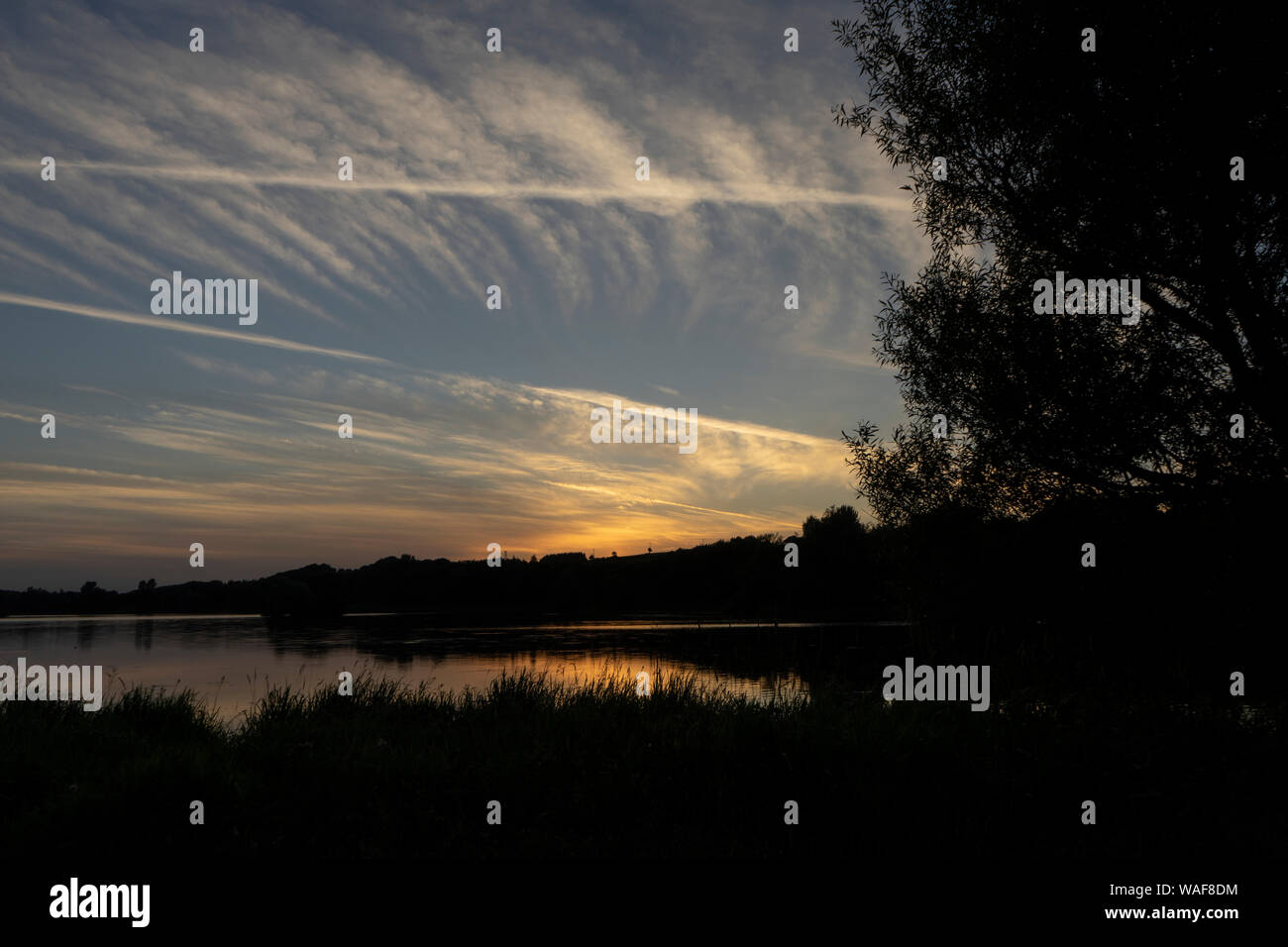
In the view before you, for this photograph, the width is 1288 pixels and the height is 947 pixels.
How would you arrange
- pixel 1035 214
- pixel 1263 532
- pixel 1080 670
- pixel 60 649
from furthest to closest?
pixel 60 649
pixel 1080 670
pixel 1035 214
pixel 1263 532

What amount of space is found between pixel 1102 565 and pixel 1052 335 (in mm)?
4081

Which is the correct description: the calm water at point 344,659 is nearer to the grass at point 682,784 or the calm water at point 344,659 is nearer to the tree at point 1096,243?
the grass at point 682,784

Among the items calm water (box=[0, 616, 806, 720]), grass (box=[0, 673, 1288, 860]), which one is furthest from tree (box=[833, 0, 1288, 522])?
calm water (box=[0, 616, 806, 720])

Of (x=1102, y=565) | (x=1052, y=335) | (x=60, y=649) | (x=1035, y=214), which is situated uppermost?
(x=1035, y=214)

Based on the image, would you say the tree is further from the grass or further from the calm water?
the calm water

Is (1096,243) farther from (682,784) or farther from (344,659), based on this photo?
(344,659)

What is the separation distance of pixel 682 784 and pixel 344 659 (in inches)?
1173

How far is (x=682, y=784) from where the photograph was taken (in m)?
9.59

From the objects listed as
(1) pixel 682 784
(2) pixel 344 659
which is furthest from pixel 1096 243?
(2) pixel 344 659

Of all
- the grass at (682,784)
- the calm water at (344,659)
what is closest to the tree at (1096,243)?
the grass at (682,784)

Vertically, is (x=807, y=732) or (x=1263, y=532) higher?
(x=1263, y=532)
